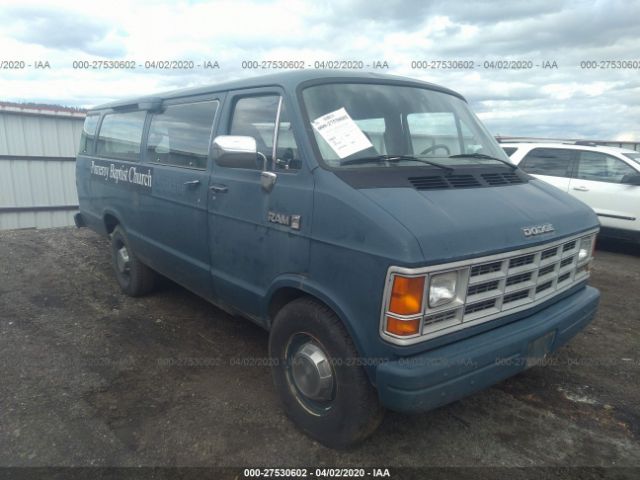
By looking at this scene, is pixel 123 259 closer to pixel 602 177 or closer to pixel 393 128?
pixel 393 128

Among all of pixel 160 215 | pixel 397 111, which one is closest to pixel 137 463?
pixel 160 215

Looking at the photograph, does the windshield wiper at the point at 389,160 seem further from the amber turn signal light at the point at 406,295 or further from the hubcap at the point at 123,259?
the hubcap at the point at 123,259

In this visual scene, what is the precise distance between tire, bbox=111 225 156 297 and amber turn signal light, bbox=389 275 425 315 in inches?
145

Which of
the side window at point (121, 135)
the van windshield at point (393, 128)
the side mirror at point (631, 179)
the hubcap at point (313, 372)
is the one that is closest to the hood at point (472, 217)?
the van windshield at point (393, 128)

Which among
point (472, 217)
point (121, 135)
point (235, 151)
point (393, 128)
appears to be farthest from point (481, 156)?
point (121, 135)

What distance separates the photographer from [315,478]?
2604 mm

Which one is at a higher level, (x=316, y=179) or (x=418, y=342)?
(x=316, y=179)

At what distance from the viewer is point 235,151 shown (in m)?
2.83

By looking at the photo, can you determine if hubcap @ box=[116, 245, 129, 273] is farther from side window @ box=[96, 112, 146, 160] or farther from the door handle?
the door handle

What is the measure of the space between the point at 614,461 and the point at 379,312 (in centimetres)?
178

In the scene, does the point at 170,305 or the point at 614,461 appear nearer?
the point at 614,461

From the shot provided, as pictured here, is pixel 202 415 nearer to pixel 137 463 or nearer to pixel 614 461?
pixel 137 463

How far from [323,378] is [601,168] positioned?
7256mm

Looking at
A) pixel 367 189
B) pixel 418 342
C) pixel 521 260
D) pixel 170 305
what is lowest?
pixel 170 305
